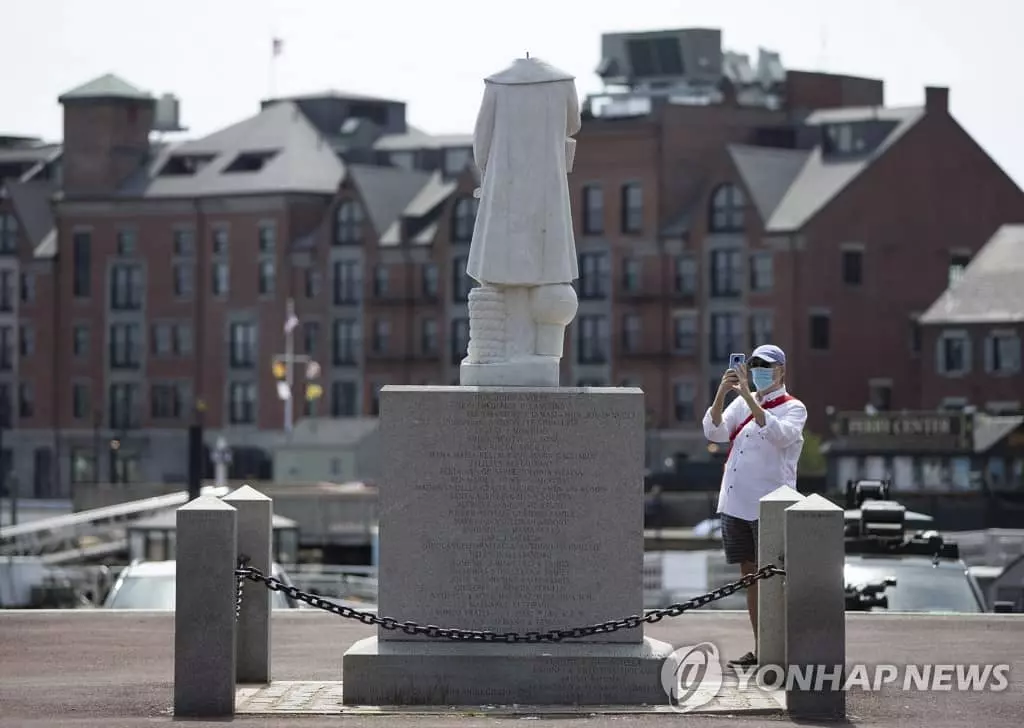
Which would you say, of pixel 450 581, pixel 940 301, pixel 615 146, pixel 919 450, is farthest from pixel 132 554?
pixel 450 581

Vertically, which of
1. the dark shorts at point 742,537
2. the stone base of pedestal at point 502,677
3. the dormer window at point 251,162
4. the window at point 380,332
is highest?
the dormer window at point 251,162

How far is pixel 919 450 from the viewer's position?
3575 inches

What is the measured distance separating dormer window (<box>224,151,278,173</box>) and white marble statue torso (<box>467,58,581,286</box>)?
11008 cm

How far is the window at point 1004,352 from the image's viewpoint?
9875cm

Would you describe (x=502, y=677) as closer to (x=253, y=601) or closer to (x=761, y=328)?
(x=253, y=601)

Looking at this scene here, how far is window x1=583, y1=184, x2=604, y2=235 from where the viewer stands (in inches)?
4574

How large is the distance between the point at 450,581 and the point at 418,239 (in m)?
105

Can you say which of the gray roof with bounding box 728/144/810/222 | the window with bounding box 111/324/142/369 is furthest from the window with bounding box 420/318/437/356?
the gray roof with bounding box 728/144/810/222

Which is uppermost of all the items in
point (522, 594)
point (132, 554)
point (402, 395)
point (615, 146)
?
point (615, 146)

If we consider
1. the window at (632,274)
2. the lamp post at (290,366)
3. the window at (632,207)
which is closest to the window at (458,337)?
the lamp post at (290,366)

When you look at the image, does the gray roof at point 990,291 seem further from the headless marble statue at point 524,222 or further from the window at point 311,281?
the headless marble statue at point 524,222

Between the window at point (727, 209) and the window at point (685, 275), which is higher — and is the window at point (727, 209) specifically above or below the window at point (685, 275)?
above

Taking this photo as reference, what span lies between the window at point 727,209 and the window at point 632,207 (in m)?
3.86

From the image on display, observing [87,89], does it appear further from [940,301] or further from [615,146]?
[940,301]
